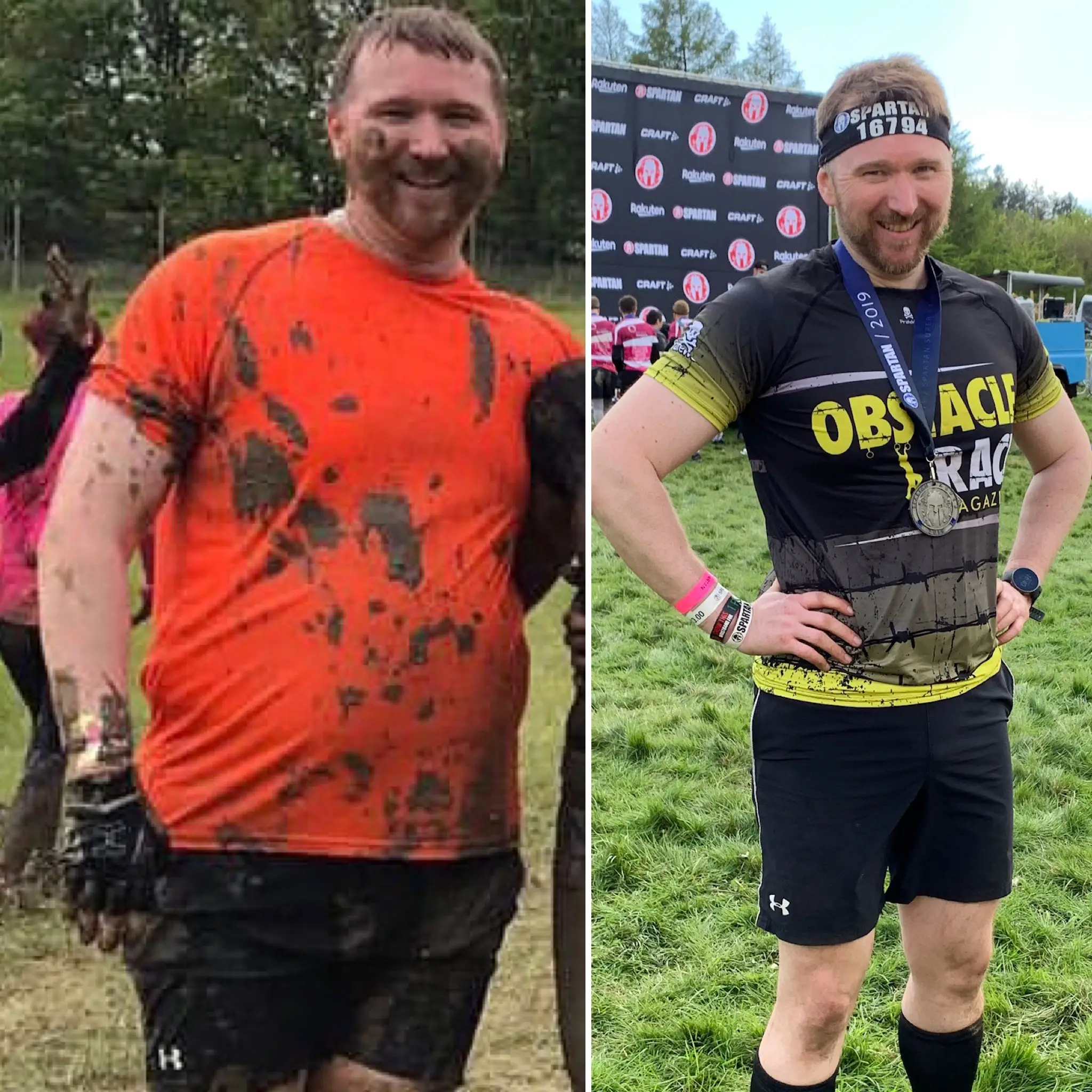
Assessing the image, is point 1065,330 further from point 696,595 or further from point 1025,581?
point 696,595

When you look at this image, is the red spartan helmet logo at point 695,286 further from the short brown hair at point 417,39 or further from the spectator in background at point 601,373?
the short brown hair at point 417,39

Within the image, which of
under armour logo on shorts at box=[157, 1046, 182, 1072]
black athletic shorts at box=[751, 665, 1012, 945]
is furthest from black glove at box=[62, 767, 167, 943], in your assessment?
black athletic shorts at box=[751, 665, 1012, 945]

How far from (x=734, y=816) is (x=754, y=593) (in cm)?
151

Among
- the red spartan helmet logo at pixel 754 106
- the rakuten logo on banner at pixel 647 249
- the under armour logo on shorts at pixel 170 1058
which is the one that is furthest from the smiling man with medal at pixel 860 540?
the rakuten logo on banner at pixel 647 249

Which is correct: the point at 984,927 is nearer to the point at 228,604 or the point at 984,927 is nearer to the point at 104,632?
the point at 228,604

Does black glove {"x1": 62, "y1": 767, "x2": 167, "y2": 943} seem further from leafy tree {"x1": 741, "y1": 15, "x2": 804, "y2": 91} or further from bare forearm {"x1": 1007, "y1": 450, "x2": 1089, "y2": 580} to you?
leafy tree {"x1": 741, "y1": 15, "x2": 804, "y2": 91}

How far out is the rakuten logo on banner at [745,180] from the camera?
6746mm

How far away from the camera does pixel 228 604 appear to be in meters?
1.47

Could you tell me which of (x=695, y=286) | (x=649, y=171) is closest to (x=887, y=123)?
(x=649, y=171)

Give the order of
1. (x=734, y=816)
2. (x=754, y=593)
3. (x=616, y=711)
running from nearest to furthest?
(x=734, y=816) < (x=616, y=711) < (x=754, y=593)

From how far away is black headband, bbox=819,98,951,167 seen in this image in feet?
5.43

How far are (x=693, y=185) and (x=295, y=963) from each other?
6.20 meters

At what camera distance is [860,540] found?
1.71 meters

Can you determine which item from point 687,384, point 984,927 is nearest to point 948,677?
point 984,927
